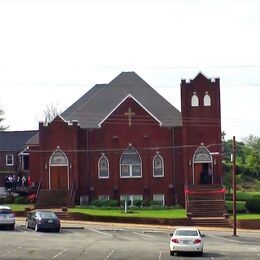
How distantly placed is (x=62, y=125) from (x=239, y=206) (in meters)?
17.9

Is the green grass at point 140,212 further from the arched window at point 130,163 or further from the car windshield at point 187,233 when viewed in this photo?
the car windshield at point 187,233

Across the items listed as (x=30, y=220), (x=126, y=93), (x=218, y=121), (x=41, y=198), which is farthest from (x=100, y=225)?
(x=126, y=93)

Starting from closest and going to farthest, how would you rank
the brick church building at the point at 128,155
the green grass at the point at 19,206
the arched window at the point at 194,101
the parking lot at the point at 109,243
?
the parking lot at the point at 109,243 → the green grass at the point at 19,206 → the arched window at the point at 194,101 → the brick church building at the point at 128,155

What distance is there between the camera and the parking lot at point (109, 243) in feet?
107

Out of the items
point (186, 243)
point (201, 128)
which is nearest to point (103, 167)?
point (201, 128)

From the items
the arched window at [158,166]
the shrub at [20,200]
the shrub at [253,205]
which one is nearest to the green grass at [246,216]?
the shrub at [253,205]

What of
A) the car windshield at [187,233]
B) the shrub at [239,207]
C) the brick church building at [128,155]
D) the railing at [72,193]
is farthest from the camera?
the brick church building at [128,155]

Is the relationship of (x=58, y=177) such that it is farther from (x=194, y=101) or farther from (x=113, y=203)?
(x=194, y=101)

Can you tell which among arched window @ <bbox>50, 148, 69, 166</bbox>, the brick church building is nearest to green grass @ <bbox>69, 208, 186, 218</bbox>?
the brick church building

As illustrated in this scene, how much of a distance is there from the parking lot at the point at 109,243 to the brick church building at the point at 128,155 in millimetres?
13522

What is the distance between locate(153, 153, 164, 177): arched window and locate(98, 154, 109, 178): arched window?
4419 mm

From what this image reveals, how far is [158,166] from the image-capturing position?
65.8 m

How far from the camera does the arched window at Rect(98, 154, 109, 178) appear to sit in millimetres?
66188

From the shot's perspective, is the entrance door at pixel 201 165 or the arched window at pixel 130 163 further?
the arched window at pixel 130 163
